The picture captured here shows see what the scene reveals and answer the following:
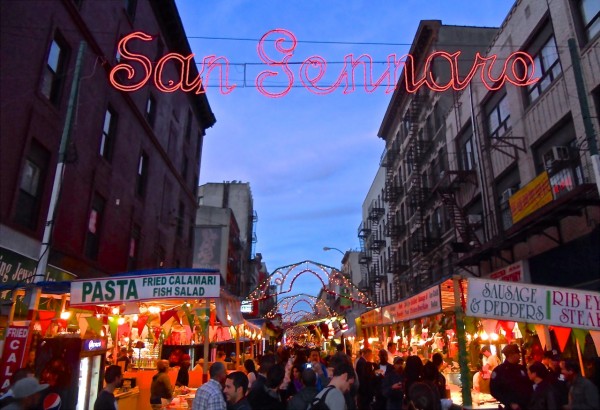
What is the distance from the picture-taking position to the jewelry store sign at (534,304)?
7750 millimetres

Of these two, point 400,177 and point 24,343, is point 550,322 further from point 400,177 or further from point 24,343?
point 400,177

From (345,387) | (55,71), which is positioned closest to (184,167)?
(55,71)

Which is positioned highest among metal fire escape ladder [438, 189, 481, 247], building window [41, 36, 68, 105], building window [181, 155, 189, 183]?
building window [181, 155, 189, 183]

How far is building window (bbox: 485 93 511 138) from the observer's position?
20.2 metres

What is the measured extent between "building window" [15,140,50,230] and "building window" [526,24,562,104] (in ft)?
56.5

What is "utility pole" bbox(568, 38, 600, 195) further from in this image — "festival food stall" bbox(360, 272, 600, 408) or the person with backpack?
the person with backpack

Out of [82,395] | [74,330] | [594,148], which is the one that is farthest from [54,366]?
[594,148]

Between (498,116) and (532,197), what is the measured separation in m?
6.97

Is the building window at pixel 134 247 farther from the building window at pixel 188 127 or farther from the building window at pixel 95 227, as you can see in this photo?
the building window at pixel 188 127

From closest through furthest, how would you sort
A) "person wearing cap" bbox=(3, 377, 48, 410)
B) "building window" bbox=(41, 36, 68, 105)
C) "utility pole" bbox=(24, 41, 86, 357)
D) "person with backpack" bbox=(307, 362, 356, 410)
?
"person with backpack" bbox=(307, 362, 356, 410) < "person wearing cap" bbox=(3, 377, 48, 410) < "utility pole" bbox=(24, 41, 86, 357) < "building window" bbox=(41, 36, 68, 105)

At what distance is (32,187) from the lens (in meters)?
13.8

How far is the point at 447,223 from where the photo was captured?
27.3m

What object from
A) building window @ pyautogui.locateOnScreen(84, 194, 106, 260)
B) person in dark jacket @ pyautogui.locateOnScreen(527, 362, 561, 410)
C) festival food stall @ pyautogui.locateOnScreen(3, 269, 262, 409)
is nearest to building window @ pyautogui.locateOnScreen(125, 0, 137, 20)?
building window @ pyautogui.locateOnScreen(84, 194, 106, 260)

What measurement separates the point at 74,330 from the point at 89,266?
4.74 meters
